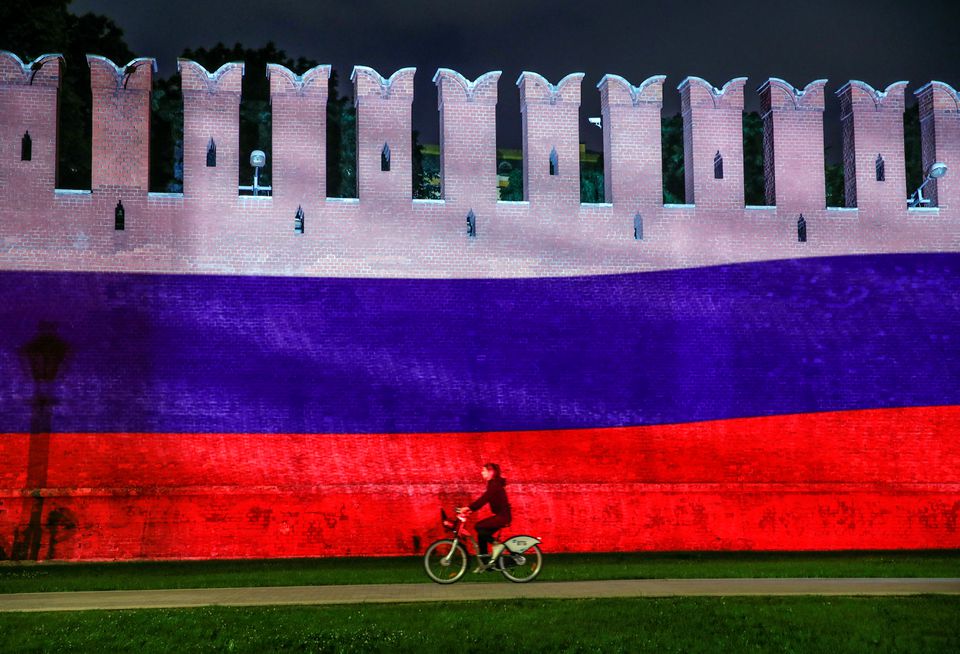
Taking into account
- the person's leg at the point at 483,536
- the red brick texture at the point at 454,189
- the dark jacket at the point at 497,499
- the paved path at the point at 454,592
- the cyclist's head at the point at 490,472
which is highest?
the red brick texture at the point at 454,189

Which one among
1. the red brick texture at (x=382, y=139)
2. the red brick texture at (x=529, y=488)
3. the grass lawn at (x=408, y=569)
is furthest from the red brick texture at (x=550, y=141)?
the grass lawn at (x=408, y=569)

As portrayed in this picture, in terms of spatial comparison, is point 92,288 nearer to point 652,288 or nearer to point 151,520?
point 151,520

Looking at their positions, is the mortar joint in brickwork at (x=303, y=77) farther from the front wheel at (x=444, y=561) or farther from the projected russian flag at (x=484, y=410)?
the front wheel at (x=444, y=561)

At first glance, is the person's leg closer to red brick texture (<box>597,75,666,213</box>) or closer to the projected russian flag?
the projected russian flag

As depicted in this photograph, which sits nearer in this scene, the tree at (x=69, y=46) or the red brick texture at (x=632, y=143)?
the red brick texture at (x=632, y=143)

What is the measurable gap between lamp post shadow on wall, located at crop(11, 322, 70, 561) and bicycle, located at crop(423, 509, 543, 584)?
653 centimetres

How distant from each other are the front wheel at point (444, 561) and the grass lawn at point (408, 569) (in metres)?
0.33

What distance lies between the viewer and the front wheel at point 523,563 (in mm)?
12438

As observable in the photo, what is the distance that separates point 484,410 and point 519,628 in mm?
8084

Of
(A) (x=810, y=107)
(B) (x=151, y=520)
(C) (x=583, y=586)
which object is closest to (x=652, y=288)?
(A) (x=810, y=107)

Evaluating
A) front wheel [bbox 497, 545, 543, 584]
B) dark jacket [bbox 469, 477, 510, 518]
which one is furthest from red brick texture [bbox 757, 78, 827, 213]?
front wheel [bbox 497, 545, 543, 584]

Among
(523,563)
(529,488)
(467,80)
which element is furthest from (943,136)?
(523,563)

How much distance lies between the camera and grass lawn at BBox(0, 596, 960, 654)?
841 centimetres

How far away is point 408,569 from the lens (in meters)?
14.1
